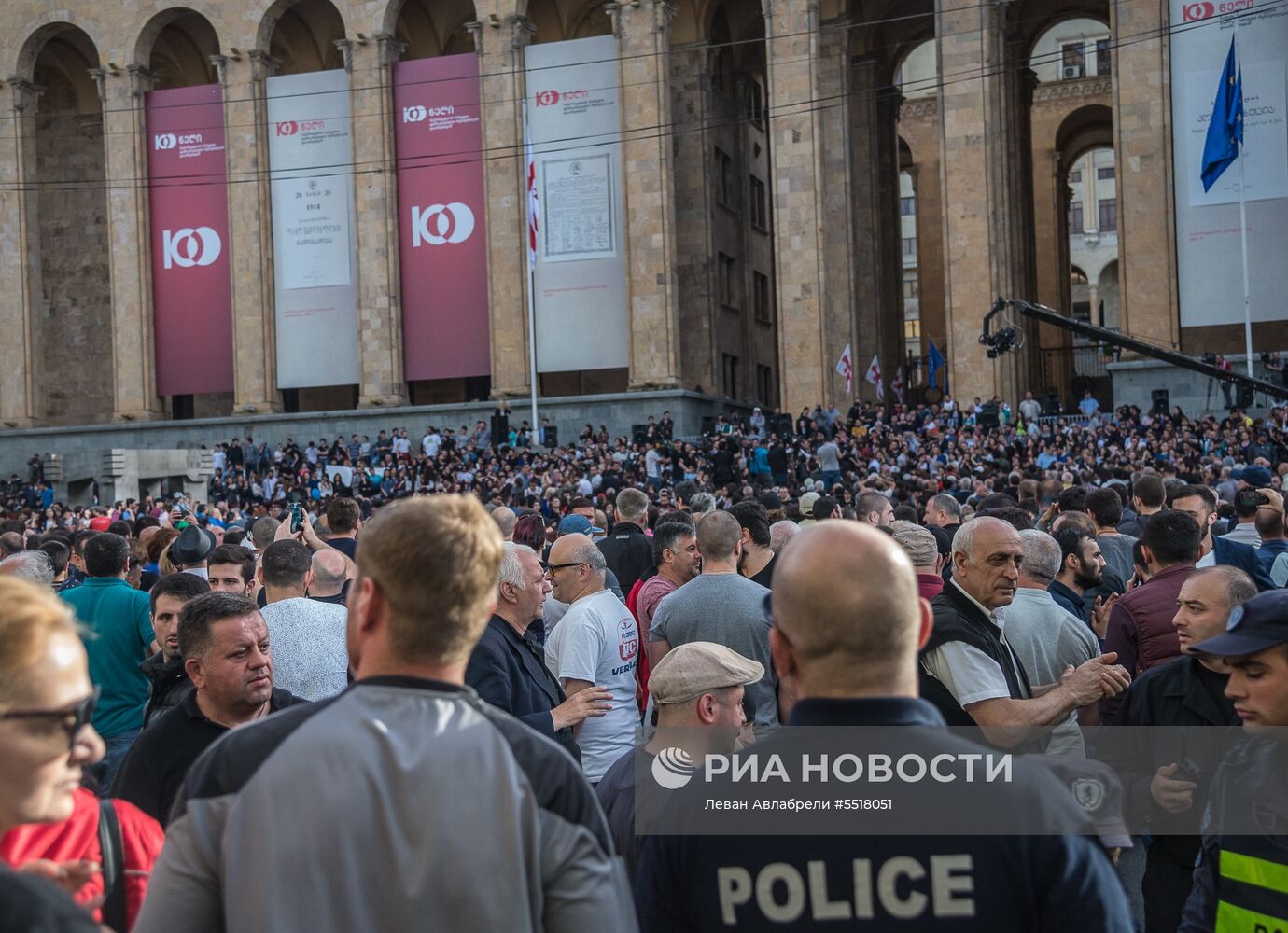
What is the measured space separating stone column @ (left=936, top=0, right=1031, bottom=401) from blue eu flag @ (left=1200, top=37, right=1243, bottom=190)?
512 cm

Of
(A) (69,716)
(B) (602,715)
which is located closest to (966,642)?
(B) (602,715)

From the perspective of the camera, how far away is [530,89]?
3747cm

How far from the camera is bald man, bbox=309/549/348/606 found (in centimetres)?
668

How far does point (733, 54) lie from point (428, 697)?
136 feet

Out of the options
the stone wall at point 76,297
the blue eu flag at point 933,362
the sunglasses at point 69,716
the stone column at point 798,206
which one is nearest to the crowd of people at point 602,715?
the sunglasses at point 69,716

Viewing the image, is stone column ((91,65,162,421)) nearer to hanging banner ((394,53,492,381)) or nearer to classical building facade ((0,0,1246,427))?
classical building facade ((0,0,1246,427))

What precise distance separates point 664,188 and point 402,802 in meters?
34.8

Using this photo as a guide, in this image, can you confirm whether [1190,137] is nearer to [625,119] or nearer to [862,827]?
[625,119]

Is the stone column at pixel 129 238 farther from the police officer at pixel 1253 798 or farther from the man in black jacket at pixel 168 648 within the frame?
the police officer at pixel 1253 798

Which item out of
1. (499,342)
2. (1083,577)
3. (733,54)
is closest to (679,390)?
(499,342)

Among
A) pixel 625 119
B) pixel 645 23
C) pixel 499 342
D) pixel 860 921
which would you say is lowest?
pixel 860 921

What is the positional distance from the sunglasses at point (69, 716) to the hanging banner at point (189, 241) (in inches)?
1578

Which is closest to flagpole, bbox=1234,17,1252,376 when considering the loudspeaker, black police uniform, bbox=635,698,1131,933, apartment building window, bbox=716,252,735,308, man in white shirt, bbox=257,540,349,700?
apartment building window, bbox=716,252,735,308

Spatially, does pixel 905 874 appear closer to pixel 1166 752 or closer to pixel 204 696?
pixel 1166 752
